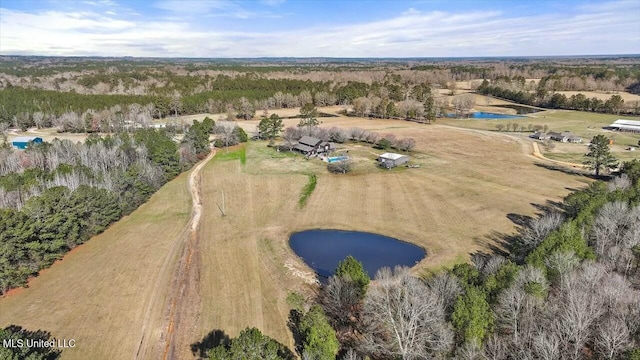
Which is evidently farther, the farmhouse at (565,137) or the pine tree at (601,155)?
the farmhouse at (565,137)

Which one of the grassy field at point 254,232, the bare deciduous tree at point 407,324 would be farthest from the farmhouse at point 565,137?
the bare deciduous tree at point 407,324

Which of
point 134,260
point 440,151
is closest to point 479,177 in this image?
point 440,151

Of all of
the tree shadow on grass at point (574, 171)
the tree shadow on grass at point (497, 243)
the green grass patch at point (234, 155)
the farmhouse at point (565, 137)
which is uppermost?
the farmhouse at point (565, 137)

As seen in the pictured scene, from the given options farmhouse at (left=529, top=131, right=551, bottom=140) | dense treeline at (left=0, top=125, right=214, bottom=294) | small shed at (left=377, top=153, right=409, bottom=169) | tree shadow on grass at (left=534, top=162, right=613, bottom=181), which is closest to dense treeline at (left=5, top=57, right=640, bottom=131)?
farmhouse at (left=529, top=131, right=551, bottom=140)

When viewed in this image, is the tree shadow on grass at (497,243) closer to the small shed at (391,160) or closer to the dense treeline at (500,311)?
the dense treeline at (500,311)

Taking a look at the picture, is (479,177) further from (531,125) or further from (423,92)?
(423,92)

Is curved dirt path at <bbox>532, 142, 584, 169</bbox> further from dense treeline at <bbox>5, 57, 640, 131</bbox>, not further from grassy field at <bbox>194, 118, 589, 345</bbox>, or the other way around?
dense treeline at <bbox>5, 57, 640, 131</bbox>
